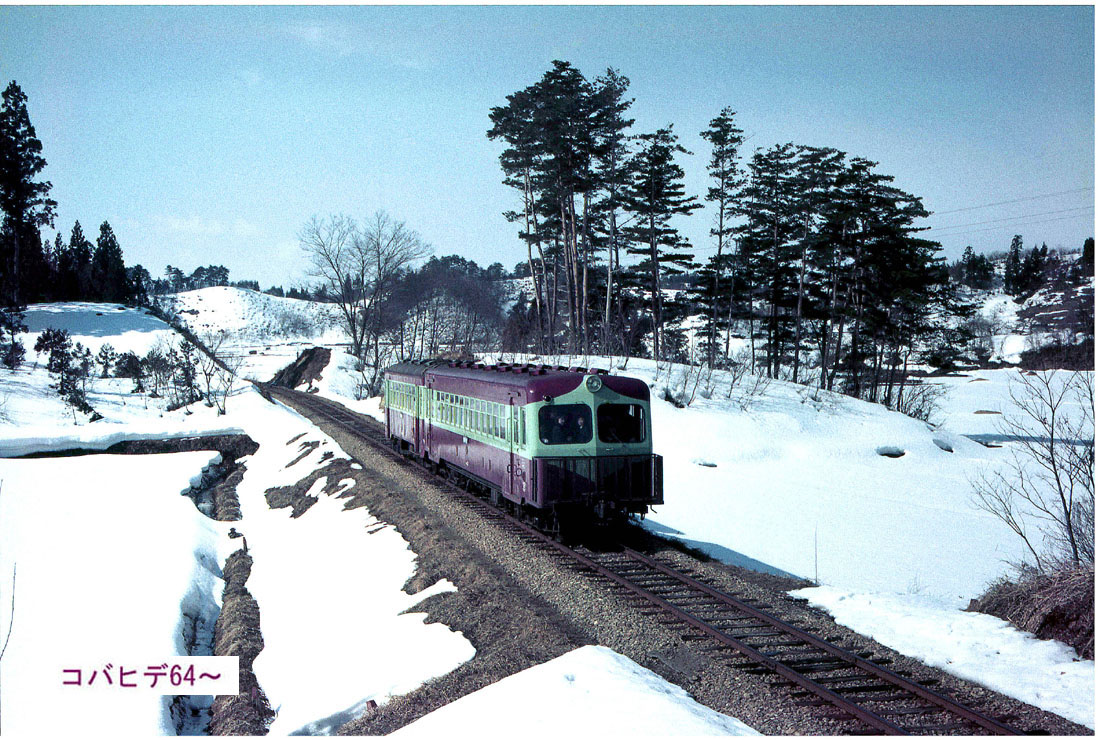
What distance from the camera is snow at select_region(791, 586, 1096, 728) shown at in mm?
7824

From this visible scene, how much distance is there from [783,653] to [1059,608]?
133 inches

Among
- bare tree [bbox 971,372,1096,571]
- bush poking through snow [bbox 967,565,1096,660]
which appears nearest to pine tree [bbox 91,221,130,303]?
bare tree [bbox 971,372,1096,571]

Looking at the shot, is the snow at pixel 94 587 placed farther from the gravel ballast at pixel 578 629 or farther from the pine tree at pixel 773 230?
the pine tree at pixel 773 230

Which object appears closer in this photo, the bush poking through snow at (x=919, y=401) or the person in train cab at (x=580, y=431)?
the person in train cab at (x=580, y=431)

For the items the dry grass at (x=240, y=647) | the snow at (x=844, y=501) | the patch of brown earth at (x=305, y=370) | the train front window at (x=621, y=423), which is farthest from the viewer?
the patch of brown earth at (x=305, y=370)

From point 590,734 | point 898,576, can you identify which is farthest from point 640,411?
point 590,734

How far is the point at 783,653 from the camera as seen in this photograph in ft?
29.9

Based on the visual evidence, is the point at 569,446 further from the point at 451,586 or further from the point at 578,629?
the point at 578,629

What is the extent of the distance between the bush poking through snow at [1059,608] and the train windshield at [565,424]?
275 inches

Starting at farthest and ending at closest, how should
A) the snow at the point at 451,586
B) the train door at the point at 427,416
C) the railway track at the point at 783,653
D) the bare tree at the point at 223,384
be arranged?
the bare tree at the point at 223,384 < the train door at the point at 427,416 < the snow at the point at 451,586 < the railway track at the point at 783,653

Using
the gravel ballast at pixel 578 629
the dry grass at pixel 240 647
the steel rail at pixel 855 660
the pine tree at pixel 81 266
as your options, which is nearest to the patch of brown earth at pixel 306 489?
the dry grass at pixel 240 647

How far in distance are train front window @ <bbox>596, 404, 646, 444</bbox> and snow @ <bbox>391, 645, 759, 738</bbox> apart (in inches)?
256

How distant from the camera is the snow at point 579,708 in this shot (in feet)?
21.8

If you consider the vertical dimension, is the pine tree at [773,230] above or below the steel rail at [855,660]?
above
